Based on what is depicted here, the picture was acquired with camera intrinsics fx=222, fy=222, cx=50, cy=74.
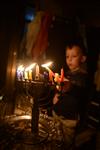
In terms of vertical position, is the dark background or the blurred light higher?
the blurred light

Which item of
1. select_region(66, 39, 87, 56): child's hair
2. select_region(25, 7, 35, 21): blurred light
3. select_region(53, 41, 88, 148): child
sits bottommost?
select_region(53, 41, 88, 148): child

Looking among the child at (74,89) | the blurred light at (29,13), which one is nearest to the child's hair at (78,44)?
the child at (74,89)

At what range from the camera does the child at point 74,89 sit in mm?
3279

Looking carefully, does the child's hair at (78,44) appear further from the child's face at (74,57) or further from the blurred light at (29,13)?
the blurred light at (29,13)

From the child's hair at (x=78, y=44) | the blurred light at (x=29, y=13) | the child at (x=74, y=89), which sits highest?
the blurred light at (x=29, y=13)

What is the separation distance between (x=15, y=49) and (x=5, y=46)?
852 millimetres

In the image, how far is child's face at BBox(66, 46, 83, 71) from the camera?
3389mm

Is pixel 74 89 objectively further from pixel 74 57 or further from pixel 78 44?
pixel 78 44

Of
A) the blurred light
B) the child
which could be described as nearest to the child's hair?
the child

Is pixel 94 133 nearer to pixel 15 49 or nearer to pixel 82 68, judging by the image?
pixel 82 68

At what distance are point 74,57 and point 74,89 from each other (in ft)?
1.64

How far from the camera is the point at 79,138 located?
2.87 m

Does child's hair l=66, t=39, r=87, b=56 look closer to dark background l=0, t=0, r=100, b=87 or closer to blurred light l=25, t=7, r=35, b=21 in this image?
dark background l=0, t=0, r=100, b=87

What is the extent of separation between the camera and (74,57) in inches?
135
